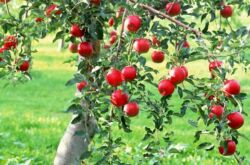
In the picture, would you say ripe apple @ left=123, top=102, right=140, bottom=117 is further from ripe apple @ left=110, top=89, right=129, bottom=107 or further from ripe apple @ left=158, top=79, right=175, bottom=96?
ripe apple @ left=158, top=79, right=175, bottom=96

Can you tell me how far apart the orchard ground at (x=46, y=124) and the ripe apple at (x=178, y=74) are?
694 mm

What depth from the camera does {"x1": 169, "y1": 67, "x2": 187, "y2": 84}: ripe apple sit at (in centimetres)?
195

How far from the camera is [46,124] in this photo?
7.21 meters

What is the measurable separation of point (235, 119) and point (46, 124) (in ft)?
17.4

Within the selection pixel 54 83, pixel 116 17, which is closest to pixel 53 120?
pixel 54 83

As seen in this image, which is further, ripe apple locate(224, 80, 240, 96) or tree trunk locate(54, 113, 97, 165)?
tree trunk locate(54, 113, 97, 165)

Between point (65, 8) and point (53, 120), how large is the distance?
523cm

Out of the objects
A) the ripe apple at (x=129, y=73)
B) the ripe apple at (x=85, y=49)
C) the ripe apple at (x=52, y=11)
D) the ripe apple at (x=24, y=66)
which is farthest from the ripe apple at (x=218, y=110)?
the ripe apple at (x=24, y=66)

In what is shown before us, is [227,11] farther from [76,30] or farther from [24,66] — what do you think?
[24,66]

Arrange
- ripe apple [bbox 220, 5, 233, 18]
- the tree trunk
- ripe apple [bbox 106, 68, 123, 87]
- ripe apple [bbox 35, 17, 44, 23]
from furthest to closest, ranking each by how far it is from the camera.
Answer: the tree trunk
ripe apple [bbox 220, 5, 233, 18]
ripe apple [bbox 35, 17, 44, 23]
ripe apple [bbox 106, 68, 123, 87]

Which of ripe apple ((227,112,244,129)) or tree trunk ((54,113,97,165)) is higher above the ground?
ripe apple ((227,112,244,129))

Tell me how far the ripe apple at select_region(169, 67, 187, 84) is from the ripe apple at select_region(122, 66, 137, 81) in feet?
0.49

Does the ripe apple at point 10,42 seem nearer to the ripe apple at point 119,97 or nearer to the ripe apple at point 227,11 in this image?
the ripe apple at point 119,97

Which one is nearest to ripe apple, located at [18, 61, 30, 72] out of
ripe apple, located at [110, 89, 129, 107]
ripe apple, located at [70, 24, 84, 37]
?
ripe apple, located at [70, 24, 84, 37]
